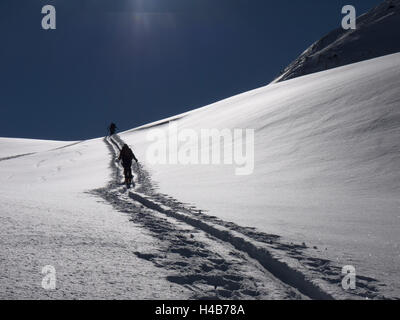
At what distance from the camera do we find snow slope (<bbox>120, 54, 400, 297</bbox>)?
4.15m

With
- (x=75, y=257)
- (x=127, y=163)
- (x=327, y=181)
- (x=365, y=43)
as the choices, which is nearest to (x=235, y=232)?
(x=75, y=257)

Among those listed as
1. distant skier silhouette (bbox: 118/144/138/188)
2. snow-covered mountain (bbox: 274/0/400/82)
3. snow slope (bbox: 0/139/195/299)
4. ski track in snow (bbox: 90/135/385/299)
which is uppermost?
snow-covered mountain (bbox: 274/0/400/82)

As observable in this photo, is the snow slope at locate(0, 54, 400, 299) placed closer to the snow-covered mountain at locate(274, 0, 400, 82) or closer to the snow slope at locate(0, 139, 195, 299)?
the snow slope at locate(0, 139, 195, 299)

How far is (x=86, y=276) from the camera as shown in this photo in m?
2.91

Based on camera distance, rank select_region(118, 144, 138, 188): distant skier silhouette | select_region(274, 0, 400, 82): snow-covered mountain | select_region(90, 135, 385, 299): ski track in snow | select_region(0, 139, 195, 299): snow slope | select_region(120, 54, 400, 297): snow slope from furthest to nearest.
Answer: select_region(274, 0, 400, 82): snow-covered mountain < select_region(118, 144, 138, 188): distant skier silhouette < select_region(120, 54, 400, 297): snow slope < select_region(90, 135, 385, 299): ski track in snow < select_region(0, 139, 195, 299): snow slope

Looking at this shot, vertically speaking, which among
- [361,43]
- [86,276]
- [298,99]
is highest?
[361,43]

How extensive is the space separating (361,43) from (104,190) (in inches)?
4872

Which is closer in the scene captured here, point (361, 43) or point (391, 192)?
point (391, 192)

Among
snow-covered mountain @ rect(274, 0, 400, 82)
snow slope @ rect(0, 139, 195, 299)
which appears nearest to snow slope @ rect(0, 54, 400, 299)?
snow slope @ rect(0, 139, 195, 299)

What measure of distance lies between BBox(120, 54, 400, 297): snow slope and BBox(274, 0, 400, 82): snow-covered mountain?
100870 mm

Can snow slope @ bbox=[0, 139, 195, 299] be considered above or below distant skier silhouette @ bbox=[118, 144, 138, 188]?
below

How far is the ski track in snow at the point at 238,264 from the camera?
2859 mm
